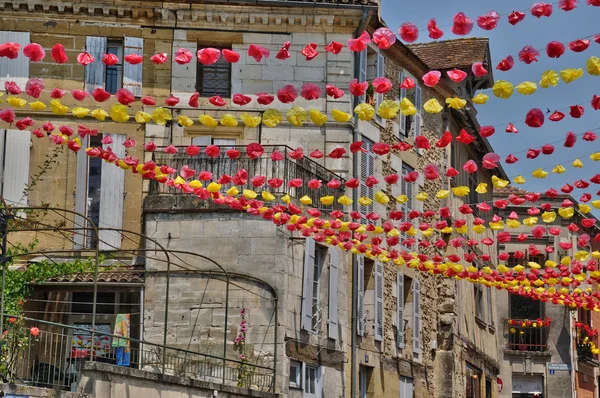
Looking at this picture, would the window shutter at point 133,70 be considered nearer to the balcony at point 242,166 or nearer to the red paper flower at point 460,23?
the balcony at point 242,166

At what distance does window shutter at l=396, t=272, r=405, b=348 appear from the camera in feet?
82.1

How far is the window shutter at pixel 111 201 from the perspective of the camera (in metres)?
21.8

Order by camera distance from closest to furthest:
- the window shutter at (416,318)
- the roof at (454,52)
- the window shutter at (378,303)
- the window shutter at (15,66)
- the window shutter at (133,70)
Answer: the window shutter at (15,66), the window shutter at (133,70), the window shutter at (378,303), the window shutter at (416,318), the roof at (454,52)

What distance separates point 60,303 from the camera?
2139cm

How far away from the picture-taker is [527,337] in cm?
3972

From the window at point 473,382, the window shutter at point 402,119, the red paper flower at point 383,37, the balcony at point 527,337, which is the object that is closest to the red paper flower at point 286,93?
the red paper flower at point 383,37

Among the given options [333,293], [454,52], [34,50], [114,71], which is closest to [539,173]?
[34,50]

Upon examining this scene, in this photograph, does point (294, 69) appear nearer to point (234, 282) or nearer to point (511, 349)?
point (234, 282)

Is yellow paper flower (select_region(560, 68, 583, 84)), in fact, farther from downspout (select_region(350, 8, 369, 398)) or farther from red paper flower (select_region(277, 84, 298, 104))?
downspout (select_region(350, 8, 369, 398))

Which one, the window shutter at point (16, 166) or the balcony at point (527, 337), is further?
the balcony at point (527, 337)

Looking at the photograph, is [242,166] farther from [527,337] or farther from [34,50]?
[527,337]

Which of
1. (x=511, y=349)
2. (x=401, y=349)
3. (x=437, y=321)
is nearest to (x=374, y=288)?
(x=401, y=349)

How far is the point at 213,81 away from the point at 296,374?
18.4 ft

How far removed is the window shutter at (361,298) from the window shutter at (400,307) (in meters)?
1.64
